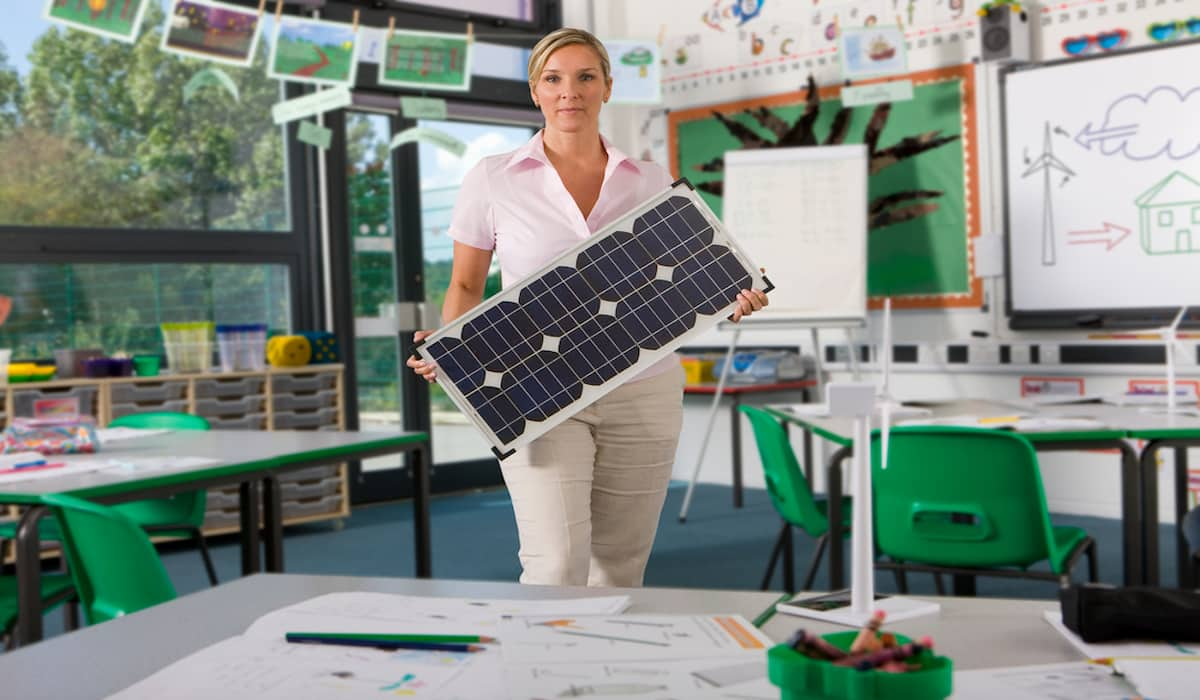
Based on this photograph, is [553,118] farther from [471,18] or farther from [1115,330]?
[471,18]

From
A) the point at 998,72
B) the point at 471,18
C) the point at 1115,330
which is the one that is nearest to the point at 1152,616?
the point at 1115,330

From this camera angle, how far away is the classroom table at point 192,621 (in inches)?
41.0

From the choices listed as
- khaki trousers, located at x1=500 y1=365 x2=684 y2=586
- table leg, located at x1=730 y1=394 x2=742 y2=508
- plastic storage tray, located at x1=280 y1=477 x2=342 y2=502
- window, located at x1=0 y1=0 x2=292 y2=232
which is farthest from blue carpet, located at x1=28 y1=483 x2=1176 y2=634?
khaki trousers, located at x1=500 y1=365 x2=684 y2=586

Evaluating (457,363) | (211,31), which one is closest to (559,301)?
(457,363)

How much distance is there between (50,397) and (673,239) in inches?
150

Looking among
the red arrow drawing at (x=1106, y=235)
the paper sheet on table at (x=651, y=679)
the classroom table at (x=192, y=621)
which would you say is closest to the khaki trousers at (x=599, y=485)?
the classroom table at (x=192, y=621)

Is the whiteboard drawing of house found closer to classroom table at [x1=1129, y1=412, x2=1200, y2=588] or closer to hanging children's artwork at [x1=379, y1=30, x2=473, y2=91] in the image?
classroom table at [x1=1129, y1=412, x2=1200, y2=588]

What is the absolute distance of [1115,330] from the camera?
514 cm

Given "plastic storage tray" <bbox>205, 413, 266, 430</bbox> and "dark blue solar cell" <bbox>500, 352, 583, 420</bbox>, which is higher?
"dark blue solar cell" <bbox>500, 352, 583, 420</bbox>

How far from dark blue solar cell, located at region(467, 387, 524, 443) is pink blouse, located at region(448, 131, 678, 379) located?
292 mm

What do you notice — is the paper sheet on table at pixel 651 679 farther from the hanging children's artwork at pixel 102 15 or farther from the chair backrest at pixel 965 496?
the hanging children's artwork at pixel 102 15

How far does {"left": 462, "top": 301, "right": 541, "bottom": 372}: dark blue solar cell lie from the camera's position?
182 centimetres

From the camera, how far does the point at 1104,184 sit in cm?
515

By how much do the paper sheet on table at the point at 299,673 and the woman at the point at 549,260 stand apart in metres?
0.97
